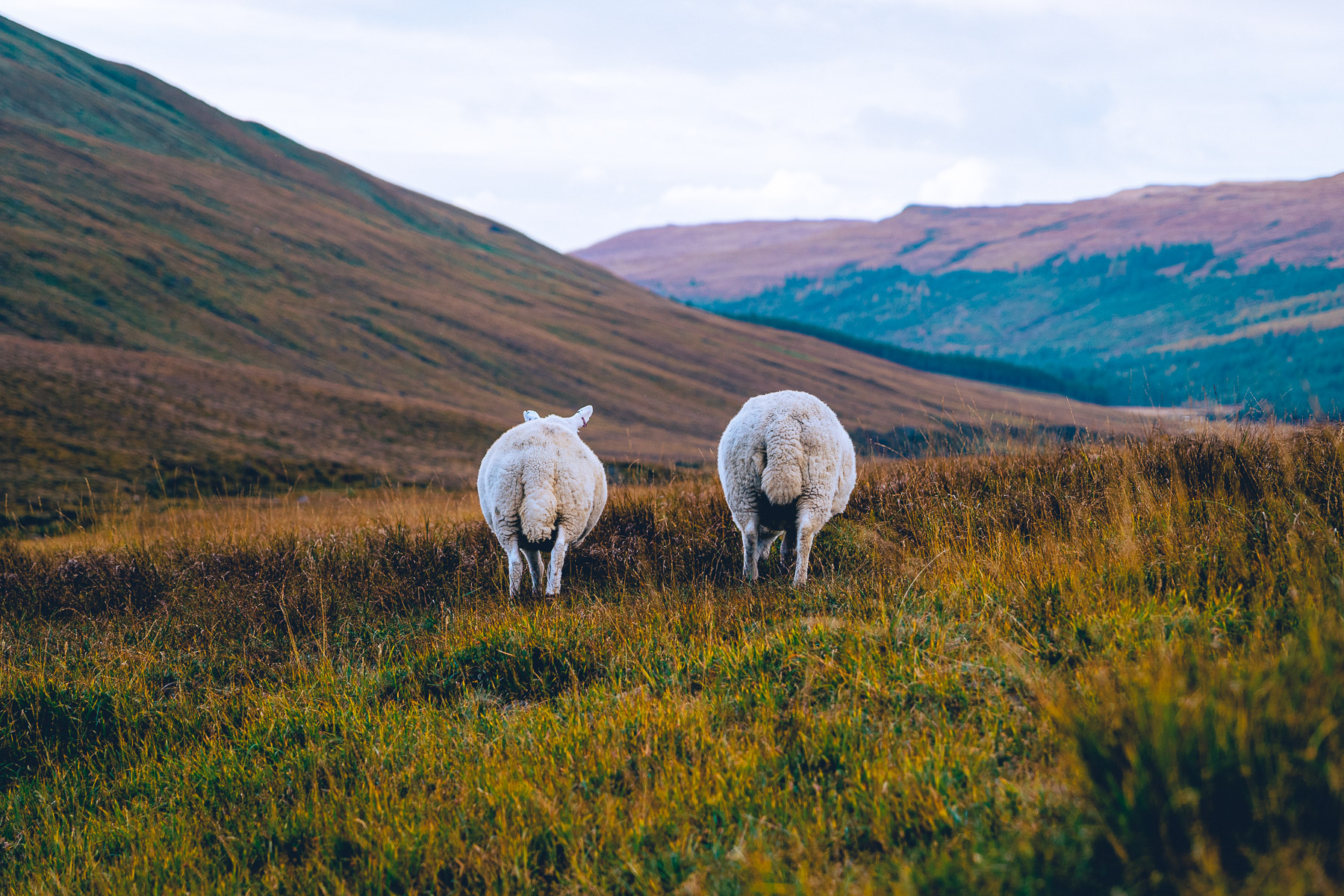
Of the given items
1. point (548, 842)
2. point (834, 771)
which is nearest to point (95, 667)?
point (548, 842)

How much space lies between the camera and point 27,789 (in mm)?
4047

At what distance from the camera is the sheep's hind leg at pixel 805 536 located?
5391 millimetres

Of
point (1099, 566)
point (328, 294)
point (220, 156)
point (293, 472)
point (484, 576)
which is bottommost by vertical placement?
point (293, 472)

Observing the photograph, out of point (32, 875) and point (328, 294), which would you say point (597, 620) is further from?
point (328, 294)

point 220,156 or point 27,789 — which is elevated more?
point 220,156

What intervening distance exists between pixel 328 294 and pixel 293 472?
42.1m

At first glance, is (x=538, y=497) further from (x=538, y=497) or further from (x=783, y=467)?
(x=783, y=467)

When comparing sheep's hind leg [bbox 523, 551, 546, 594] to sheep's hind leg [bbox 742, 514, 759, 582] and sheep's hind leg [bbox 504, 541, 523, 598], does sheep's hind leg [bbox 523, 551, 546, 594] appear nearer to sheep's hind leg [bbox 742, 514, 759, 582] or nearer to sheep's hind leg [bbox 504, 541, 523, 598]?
sheep's hind leg [bbox 504, 541, 523, 598]

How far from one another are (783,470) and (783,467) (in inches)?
0.9

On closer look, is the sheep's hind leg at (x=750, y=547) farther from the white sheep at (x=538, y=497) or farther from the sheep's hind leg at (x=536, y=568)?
the sheep's hind leg at (x=536, y=568)

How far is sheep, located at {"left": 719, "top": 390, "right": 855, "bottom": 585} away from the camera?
548 cm

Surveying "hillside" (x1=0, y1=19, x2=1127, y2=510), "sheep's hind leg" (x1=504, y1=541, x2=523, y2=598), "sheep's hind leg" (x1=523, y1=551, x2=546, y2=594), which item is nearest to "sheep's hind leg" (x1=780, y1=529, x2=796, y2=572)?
"hillside" (x1=0, y1=19, x2=1127, y2=510)

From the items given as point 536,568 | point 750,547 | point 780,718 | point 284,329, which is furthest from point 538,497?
point 284,329

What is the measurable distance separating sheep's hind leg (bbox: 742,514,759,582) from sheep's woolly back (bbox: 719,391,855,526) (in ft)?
0.19
